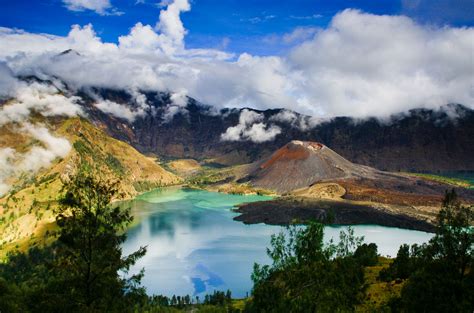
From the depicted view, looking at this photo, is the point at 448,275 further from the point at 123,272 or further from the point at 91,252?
the point at 91,252

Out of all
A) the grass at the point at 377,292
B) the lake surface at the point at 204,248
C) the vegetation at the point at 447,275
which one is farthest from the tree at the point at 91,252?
the lake surface at the point at 204,248

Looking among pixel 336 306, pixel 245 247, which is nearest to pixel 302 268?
pixel 336 306

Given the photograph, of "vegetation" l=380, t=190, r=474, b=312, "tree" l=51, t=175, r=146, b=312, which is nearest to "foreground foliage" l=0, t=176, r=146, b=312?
"tree" l=51, t=175, r=146, b=312

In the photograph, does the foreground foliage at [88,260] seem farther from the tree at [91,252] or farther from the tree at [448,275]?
the tree at [448,275]

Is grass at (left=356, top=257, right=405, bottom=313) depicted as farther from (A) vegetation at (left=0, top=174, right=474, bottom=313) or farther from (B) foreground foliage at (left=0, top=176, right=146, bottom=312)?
(B) foreground foliage at (left=0, top=176, right=146, bottom=312)

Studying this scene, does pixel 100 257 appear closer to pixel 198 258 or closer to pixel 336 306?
pixel 336 306

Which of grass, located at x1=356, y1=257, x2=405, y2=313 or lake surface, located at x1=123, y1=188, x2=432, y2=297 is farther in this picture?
lake surface, located at x1=123, y1=188, x2=432, y2=297
